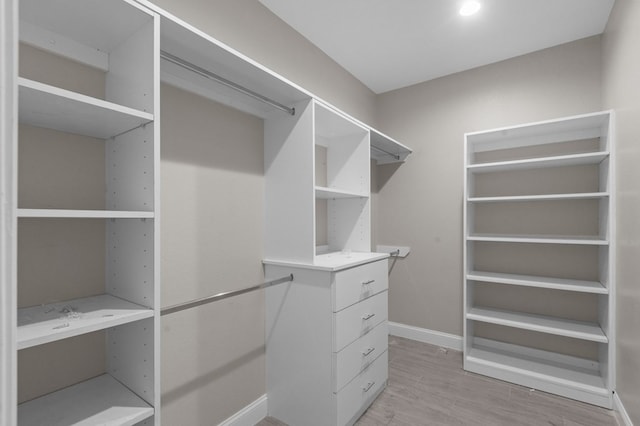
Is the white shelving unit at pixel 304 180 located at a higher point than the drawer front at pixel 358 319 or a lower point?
higher

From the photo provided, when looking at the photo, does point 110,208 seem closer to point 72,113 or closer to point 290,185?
point 72,113

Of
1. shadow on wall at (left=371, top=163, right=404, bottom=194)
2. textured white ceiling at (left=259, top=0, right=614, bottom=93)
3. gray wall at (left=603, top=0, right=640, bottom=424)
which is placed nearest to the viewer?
gray wall at (left=603, top=0, right=640, bottom=424)

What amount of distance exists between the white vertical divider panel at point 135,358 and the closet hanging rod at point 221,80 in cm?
106

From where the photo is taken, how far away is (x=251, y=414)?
184cm

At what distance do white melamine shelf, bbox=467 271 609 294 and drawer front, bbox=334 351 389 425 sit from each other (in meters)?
1.07

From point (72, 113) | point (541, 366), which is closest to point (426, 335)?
point (541, 366)

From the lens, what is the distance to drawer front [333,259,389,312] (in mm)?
1733

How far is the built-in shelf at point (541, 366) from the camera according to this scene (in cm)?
214

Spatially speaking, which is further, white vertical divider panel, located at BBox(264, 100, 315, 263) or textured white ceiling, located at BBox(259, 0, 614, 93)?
textured white ceiling, located at BBox(259, 0, 614, 93)

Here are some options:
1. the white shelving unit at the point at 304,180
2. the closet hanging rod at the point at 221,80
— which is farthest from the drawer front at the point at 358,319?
the closet hanging rod at the point at 221,80

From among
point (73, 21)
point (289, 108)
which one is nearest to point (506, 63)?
point (289, 108)

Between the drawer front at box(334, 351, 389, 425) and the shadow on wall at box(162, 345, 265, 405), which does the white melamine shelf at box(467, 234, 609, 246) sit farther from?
the shadow on wall at box(162, 345, 265, 405)

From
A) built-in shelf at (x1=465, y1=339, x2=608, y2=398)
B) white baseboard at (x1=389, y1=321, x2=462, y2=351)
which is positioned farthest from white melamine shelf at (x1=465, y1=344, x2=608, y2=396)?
white baseboard at (x1=389, y1=321, x2=462, y2=351)

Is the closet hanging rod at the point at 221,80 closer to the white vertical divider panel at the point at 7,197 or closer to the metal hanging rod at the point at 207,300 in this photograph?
the white vertical divider panel at the point at 7,197
